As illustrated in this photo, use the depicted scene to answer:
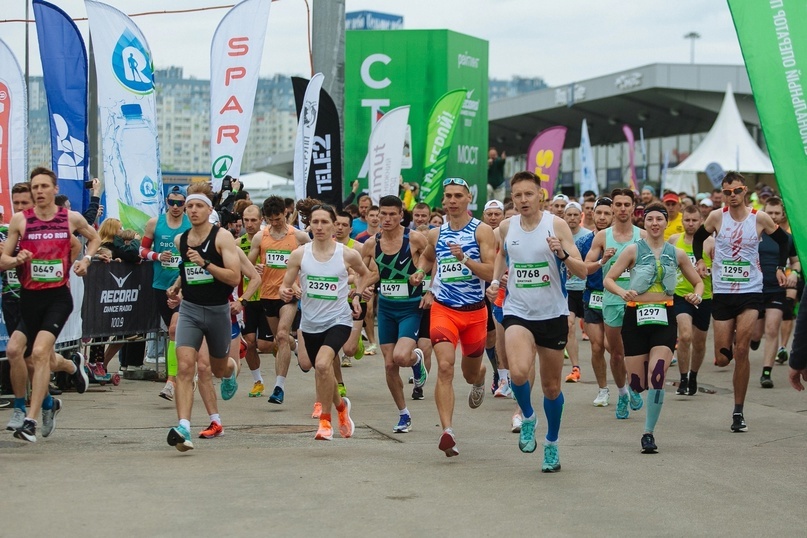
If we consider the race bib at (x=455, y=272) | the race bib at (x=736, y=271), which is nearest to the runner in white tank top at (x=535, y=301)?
the race bib at (x=455, y=272)

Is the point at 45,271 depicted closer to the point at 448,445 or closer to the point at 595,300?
the point at 448,445

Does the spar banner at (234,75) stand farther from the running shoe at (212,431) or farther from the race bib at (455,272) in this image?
the race bib at (455,272)

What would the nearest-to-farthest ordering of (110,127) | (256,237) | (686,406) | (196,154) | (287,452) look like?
1. (287,452)
2. (686,406)
3. (256,237)
4. (110,127)
5. (196,154)

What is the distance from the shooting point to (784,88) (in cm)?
691

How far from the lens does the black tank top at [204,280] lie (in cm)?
932

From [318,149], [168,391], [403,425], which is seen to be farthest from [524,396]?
[318,149]

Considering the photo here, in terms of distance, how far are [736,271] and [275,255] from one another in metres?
4.80

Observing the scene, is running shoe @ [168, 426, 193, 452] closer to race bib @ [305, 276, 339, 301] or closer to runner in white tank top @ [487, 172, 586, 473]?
race bib @ [305, 276, 339, 301]

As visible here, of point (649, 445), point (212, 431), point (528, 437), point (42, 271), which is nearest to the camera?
point (528, 437)

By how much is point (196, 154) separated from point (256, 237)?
186 metres

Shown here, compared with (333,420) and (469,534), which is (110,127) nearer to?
(333,420)

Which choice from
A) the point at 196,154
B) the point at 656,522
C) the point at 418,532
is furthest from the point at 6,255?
the point at 196,154

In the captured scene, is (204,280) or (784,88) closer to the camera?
(784,88)

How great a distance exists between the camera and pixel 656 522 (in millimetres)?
6574
